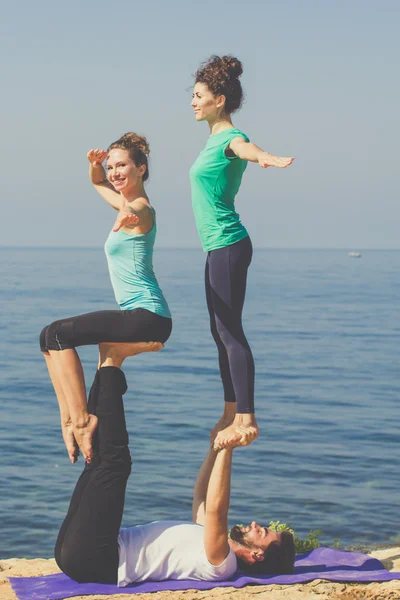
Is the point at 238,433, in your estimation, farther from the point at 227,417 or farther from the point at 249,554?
the point at 249,554

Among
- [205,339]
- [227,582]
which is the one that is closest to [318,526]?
[227,582]

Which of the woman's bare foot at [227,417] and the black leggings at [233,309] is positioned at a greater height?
the black leggings at [233,309]

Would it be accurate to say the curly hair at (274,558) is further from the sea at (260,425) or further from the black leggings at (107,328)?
the sea at (260,425)

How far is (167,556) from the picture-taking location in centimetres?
764

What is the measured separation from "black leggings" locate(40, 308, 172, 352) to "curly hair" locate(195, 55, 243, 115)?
5.96 feet

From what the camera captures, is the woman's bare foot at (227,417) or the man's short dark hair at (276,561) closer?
the man's short dark hair at (276,561)

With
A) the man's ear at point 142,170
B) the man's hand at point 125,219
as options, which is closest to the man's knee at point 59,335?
the man's hand at point 125,219

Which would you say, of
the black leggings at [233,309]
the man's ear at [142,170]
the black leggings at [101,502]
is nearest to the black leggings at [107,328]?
the black leggings at [101,502]

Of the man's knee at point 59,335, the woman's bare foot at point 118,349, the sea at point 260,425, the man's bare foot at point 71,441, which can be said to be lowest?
the sea at point 260,425

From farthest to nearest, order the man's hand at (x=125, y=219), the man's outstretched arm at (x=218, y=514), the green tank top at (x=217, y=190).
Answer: the green tank top at (x=217, y=190)
the man's outstretched arm at (x=218, y=514)
the man's hand at (x=125, y=219)

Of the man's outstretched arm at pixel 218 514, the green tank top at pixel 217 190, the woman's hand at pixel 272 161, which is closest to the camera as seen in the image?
the woman's hand at pixel 272 161

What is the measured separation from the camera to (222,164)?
7758mm

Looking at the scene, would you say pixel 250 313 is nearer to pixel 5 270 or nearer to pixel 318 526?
pixel 318 526

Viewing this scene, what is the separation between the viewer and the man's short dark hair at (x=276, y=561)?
783cm
